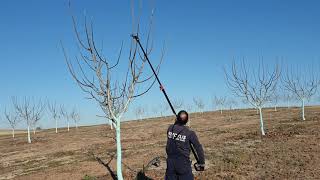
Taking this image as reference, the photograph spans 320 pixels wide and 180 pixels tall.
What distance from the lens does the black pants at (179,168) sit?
6.67m

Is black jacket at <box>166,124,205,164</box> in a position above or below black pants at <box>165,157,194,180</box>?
above

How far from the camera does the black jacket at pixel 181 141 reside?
257 inches

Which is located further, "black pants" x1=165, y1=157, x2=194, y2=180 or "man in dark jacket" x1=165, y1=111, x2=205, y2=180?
"black pants" x1=165, y1=157, x2=194, y2=180

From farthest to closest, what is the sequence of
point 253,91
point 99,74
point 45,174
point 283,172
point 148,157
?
point 253,91 < point 148,157 < point 45,174 < point 283,172 < point 99,74

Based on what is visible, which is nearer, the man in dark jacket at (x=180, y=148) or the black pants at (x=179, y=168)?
the man in dark jacket at (x=180, y=148)

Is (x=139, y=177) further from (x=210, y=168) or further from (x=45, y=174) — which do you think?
(x=45, y=174)

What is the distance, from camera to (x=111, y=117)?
32.3 ft

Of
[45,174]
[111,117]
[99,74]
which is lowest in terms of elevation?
[45,174]

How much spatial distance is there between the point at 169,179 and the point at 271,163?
24.8ft

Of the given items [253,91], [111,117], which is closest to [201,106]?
[253,91]

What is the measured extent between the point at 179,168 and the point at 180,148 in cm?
39

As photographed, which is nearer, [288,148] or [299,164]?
[299,164]

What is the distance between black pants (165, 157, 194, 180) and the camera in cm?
667

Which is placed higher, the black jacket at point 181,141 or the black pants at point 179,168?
the black jacket at point 181,141
